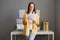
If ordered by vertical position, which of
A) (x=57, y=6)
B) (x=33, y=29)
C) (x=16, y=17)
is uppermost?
(x=57, y=6)

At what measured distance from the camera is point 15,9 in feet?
9.09

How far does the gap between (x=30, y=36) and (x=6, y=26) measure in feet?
2.50

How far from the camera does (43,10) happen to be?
276 centimetres

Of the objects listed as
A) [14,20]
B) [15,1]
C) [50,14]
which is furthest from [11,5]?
[50,14]

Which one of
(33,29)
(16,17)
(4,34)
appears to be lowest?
(4,34)

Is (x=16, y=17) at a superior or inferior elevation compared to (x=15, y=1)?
inferior

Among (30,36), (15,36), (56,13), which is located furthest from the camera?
(56,13)

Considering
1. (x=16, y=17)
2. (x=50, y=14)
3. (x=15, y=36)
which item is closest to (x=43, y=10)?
(x=50, y=14)

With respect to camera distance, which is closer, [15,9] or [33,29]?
[33,29]

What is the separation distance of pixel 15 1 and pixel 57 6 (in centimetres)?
83

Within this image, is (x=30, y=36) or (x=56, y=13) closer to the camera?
(x=30, y=36)

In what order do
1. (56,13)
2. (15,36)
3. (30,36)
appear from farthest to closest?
1. (56,13)
2. (15,36)
3. (30,36)

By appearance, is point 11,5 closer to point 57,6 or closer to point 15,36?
point 15,36

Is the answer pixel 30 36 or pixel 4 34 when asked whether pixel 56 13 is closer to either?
pixel 30 36
